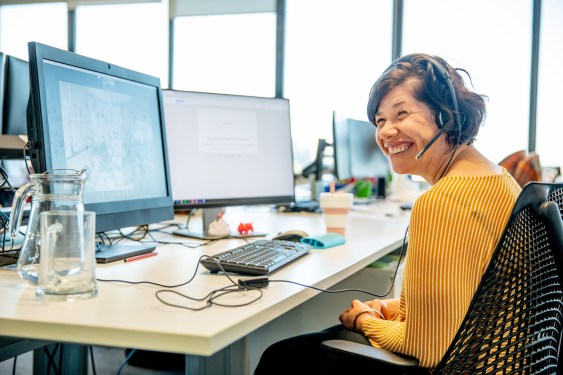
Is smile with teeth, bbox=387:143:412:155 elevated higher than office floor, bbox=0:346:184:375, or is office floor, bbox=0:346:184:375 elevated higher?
smile with teeth, bbox=387:143:412:155

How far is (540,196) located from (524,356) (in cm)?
25

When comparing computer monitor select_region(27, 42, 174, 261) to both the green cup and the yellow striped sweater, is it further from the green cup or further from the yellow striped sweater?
the green cup

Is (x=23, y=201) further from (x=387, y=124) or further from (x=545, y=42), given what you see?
(x=545, y=42)

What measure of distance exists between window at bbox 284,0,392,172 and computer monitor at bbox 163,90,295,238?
3.05 metres

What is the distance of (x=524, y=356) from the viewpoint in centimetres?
83

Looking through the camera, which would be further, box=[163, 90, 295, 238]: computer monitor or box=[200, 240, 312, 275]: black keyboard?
box=[163, 90, 295, 238]: computer monitor

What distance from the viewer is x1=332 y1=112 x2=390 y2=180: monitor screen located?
2953 mm

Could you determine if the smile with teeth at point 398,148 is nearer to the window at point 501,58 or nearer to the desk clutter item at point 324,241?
the desk clutter item at point 324,241

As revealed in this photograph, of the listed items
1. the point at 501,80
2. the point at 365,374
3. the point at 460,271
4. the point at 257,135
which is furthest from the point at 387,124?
the point at 501,80

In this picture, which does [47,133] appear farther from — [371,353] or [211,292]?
[371,353]

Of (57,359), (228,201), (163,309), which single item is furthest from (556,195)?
(57,359)

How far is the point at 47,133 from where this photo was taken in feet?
3.47

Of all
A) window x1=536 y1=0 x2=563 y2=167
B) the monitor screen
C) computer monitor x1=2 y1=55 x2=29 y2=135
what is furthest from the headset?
window x1=536 y1=0 x2=563 y2=167

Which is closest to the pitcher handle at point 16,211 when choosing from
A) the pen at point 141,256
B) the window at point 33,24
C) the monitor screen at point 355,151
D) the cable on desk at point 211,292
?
the cable on desk at point 211,292
